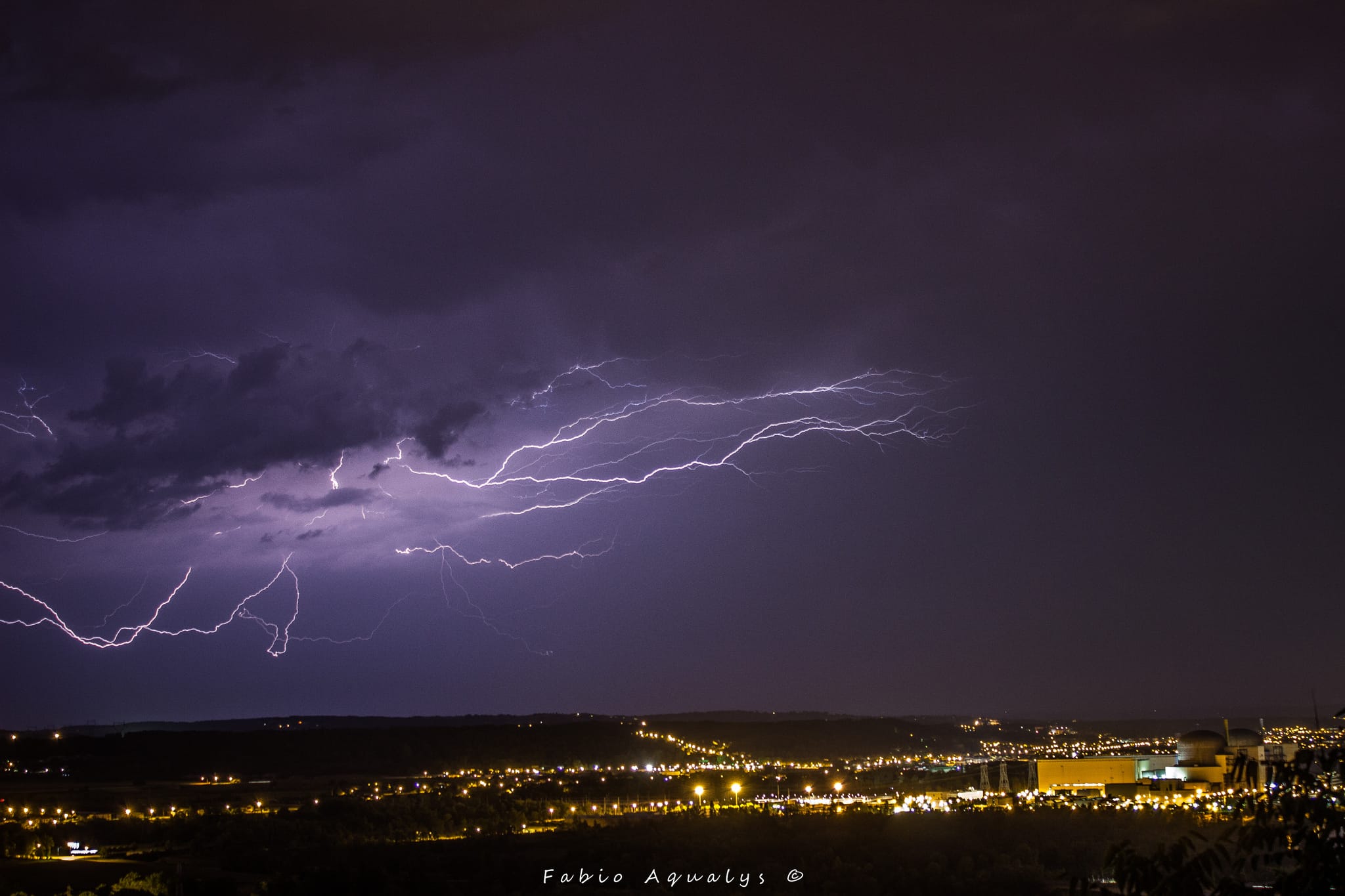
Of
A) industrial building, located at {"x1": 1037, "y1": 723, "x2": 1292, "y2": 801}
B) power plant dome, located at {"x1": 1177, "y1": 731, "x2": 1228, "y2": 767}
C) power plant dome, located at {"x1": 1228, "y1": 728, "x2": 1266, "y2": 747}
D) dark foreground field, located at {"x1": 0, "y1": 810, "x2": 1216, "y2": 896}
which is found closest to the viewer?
dark foreground field, located at {"x1": 0, "y1": 810, "x2": 1216, "y2": 896}

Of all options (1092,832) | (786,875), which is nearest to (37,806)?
(786,875)

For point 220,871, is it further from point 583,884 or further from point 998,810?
point 998,810

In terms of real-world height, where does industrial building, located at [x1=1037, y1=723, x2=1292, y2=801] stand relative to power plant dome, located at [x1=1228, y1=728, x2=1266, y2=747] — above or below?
below

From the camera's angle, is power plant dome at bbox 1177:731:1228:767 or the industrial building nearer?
the industrial building

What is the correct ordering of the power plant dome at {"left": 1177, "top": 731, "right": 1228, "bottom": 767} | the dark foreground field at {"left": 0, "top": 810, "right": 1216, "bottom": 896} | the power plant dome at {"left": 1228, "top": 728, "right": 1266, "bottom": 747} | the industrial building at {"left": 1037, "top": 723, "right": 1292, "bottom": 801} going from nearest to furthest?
the dark foreground field at {"left": 0, "top": 810, "right": 1216, "bottom": 896} < the industrial building at {"left": 1037, "top": 723, "right": 1292, "bottom": 801} < the power plant dome at {"left": 1177, "top": 731, "right": 1228, "bottom": 767} < the power plant dome at {"left": 1228, "top": 728, "right": 1266, "bottom": 747}

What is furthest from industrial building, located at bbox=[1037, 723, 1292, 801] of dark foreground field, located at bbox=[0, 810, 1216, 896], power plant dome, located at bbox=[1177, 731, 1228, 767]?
dark foreground field, located at bbox=[0, 810, 1216, 896]

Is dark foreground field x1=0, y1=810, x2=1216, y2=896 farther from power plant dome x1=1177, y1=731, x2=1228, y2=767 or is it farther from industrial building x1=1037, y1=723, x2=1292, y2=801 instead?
power plant dome x1=1177, y1=731, x2=1228, y2=767
